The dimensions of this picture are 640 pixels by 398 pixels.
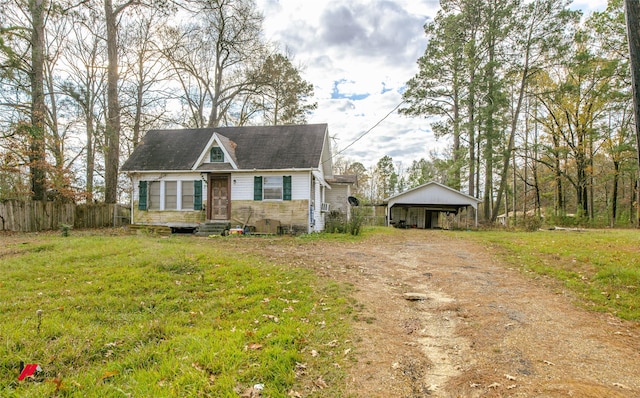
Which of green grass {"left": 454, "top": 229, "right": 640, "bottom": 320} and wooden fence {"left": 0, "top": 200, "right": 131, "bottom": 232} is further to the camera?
wooden fence {"left": 0, "top": 200, "right": 131, "bottom": 232}

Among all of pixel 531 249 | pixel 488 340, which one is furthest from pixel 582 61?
pixel 488 340

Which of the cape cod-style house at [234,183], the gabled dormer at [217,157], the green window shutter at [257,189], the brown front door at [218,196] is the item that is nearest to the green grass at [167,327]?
the cape cod-style house at [234,183]

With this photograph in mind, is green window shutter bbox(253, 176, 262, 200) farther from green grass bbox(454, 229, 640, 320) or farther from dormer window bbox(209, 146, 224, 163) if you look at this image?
green grass bbox(454, 229, 640, 320)

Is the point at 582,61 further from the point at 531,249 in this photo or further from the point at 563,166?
the point at 531,249

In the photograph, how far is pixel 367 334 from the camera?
14.6ft

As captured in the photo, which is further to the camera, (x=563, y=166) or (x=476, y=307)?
(x=563, y=166)

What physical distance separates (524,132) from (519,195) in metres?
17.1

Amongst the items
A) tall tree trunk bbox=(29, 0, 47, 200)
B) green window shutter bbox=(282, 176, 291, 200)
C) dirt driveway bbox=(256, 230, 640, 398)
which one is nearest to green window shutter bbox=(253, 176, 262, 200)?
green window shutter bbox=(282, 176, 291, 200)

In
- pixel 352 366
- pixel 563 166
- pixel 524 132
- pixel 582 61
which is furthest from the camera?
pixel 524 132

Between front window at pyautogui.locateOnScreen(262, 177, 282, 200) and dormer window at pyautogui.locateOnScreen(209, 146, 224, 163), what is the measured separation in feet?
8.47

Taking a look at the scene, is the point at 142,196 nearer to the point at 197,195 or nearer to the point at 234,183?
the point at 197,195

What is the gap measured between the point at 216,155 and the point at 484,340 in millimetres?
15067

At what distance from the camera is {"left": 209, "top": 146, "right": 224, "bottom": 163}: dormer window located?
1677cm

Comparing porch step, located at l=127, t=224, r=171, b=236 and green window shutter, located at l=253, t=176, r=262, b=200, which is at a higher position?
green window shutter, located at l=253, t=176, r=262, b=200
